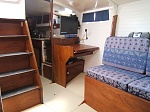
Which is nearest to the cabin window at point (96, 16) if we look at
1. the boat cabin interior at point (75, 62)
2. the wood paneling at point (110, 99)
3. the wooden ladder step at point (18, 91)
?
the boat cabin interior at point (75, 62)

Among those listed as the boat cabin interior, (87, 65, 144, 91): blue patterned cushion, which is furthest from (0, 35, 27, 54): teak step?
(87, 65, 144, 91): blue patterned cushion

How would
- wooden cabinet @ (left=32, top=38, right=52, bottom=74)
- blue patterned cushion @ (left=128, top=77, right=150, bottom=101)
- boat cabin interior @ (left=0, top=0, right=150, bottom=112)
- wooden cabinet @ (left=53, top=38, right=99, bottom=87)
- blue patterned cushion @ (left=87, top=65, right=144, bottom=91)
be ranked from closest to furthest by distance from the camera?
blue patterned cushion @ (left=128, top=77, right=150, bottom=101)
blue patterned cushion @ (left=87, top=65, right=144, bottom=91)
boat cabin interior @ (left=0, top=0, right=150, bottom=112)
wooden cabinet @ (left=53, top=38, right=99, bottom=87)
wooden cabinet @ (left=32, top=38, right=52, bottom=74)

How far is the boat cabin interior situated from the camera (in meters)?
1.71

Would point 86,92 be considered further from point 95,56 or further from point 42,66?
point 42,66

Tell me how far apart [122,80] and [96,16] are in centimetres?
205

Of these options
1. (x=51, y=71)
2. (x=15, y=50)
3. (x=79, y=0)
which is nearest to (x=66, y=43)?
(x=51, y=71)

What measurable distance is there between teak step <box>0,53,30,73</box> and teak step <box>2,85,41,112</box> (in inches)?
14.7

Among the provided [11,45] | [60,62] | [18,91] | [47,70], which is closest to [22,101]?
[18,91]

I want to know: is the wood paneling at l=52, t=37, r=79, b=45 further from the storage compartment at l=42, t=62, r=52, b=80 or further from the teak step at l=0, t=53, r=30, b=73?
the teak step at l=0, t=53, r=30, b=73

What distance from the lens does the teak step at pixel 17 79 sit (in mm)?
1908

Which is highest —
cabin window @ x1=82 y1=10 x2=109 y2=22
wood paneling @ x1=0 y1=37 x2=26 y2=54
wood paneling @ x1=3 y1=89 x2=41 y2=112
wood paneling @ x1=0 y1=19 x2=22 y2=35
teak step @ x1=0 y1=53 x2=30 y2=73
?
cabin window @ x1=82 y1=10 x2=109 y2=22

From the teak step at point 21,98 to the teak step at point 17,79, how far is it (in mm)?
110

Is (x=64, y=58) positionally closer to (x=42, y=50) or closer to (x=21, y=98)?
(x=42, y=50)

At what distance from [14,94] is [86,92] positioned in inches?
45.8
